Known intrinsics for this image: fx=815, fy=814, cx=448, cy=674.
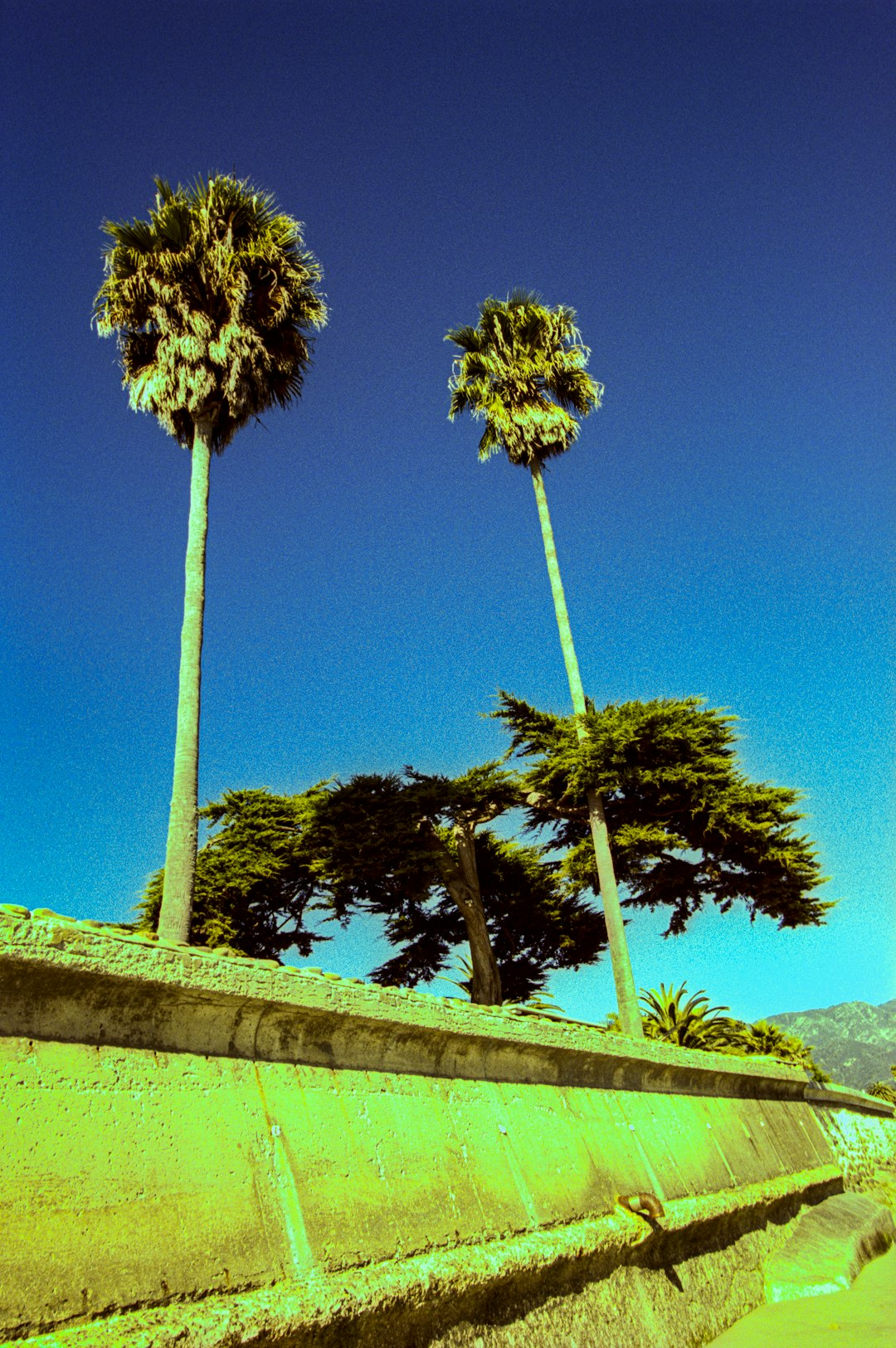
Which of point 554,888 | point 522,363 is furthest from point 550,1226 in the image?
point 554,888

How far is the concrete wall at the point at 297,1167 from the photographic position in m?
2.88

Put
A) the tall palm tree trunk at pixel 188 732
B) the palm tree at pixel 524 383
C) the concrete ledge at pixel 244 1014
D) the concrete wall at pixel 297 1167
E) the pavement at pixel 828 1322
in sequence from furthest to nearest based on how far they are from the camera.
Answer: the palm tree at pixel 524 383 → the tall palm tree trunk at pixel 188 732 → the pavement at pixel 828 1322 → the concrete ledge at pixel 244 1014 → the concrete wall at pixel 297 1167

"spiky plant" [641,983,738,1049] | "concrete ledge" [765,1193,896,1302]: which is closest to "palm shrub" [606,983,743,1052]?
"spiky plant" [641,983,738,1049]

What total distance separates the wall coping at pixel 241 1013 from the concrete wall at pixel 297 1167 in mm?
11

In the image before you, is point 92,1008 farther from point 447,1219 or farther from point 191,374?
point 191,374

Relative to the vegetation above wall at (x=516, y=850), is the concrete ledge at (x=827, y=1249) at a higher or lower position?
lower

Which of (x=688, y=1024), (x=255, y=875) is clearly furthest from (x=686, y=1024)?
(x=255, y=875)

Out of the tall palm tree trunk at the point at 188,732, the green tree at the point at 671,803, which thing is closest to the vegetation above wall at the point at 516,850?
the green tree at the point at 671,803

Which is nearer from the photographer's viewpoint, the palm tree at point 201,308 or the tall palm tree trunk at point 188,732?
the tall palm tree trunk at point 188,732

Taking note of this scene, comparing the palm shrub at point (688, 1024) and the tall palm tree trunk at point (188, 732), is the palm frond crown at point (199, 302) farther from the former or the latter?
the palm shrub at point (688, 1024)

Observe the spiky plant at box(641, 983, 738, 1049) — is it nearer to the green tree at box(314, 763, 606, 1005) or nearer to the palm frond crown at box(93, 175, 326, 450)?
the green tree at box(314, 763, 606, 1005)

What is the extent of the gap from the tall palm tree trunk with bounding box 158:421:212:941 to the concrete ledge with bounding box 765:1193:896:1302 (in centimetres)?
757

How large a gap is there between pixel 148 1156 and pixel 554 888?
24271 mm

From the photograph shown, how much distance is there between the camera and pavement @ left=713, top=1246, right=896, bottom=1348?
5.93 meters
